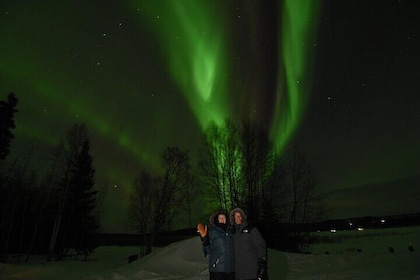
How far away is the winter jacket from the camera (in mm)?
5453

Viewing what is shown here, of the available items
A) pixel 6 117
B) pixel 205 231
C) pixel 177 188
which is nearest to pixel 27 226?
pixel 6 117

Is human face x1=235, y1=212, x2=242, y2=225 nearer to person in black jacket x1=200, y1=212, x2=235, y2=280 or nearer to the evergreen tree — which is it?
person in black jacket x1=200, y1=212, x2=235, y2=280

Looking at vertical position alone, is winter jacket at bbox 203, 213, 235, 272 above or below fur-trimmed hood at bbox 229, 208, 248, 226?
below

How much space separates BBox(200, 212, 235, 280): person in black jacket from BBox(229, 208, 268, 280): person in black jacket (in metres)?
0.10

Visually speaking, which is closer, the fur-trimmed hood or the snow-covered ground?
the fur-trimmed hood

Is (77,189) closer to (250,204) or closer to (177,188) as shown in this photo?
(177,188)

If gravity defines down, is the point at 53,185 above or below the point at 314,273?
above

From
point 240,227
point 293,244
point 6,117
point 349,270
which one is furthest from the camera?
point 6,117

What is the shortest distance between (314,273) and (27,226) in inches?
1357

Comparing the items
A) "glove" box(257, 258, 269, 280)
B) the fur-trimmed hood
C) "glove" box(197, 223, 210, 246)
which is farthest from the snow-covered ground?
"glove" box(197, 223, 210, 246)

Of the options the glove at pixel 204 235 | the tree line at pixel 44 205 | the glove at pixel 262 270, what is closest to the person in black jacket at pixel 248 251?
the glove at pixel 262 270

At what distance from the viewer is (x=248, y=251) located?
5336 millimetres

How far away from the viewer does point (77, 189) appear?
4000cm

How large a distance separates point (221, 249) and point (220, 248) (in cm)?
2
